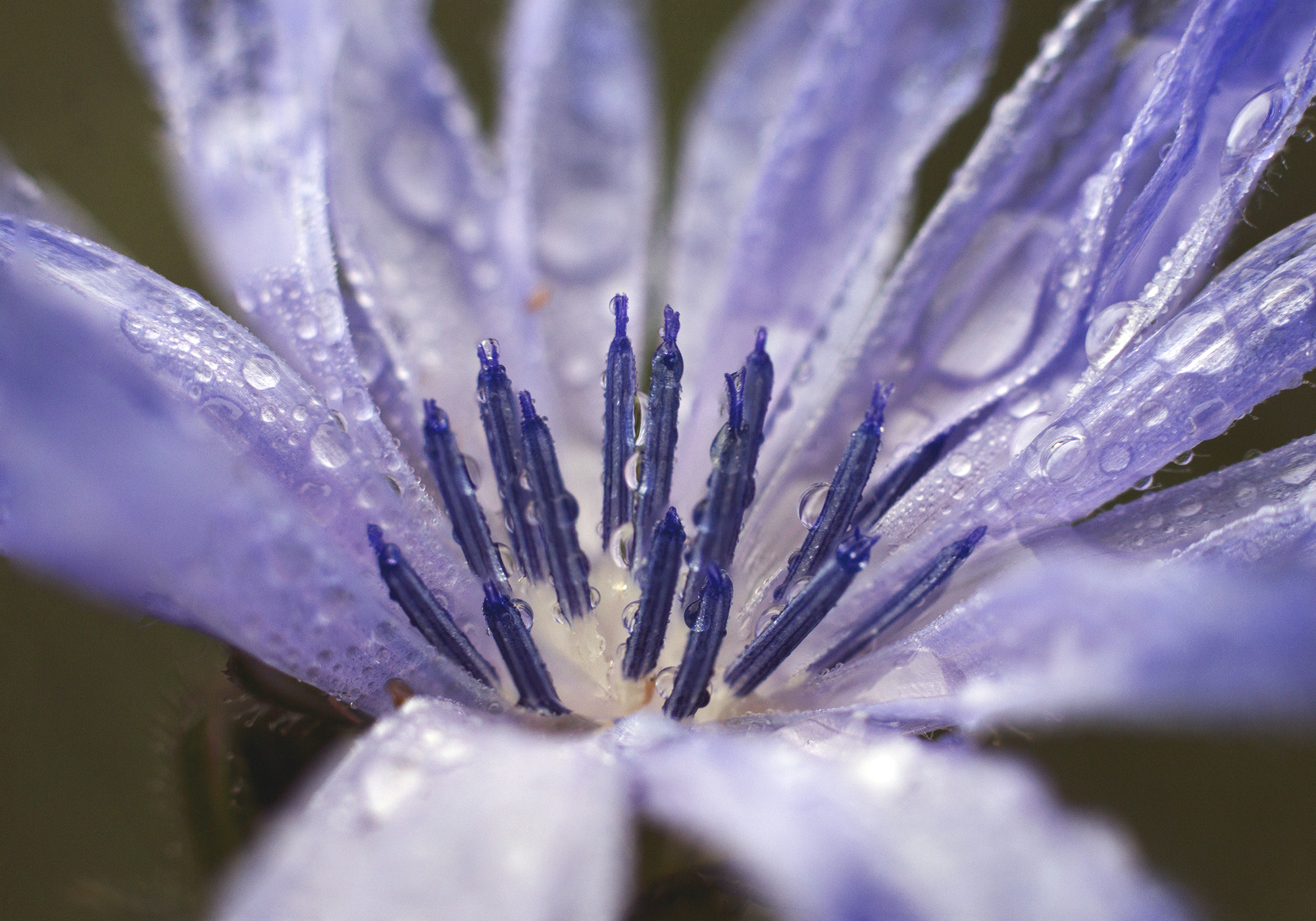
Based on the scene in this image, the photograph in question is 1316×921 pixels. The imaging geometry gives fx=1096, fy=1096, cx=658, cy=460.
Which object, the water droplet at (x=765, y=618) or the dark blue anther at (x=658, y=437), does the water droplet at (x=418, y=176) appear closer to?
the dark blue anther at (x=658, y=437)

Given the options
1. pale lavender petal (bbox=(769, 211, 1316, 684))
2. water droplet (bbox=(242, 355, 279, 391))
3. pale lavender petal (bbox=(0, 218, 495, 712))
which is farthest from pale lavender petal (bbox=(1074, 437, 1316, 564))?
water droplet (bbox=(242, 355, 279, 391))

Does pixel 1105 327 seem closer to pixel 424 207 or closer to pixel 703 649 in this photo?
pixel 703 649

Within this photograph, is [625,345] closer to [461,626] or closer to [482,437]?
[482,437]

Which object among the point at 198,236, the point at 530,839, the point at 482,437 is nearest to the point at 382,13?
the point at 198,236

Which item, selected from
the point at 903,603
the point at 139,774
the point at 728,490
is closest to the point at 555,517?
the point at 728,490

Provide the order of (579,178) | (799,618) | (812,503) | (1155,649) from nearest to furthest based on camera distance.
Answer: (1155,649), (799,618), (812,503), (579,178)
